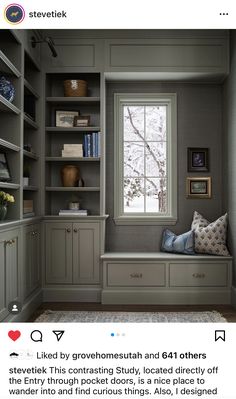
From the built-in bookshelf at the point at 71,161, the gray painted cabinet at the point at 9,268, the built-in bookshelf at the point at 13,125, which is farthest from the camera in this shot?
the built-in bookshelf at the point at 71,161

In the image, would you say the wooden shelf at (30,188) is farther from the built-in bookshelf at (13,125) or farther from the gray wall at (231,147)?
the gray wall at (231,147)

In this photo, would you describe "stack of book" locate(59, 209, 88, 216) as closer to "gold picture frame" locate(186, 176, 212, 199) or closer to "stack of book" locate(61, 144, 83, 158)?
"stack of book" locate(61, 144, 83, 158)

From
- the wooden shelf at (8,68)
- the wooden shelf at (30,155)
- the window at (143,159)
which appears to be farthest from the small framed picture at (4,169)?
the window at (143,159)

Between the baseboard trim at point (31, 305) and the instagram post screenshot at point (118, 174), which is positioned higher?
the instagram post screenshot at point (118, 174)

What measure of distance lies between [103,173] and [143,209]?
52cm

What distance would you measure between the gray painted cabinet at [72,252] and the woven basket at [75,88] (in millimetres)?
995

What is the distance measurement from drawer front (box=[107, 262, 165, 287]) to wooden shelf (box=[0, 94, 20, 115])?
4.19ft

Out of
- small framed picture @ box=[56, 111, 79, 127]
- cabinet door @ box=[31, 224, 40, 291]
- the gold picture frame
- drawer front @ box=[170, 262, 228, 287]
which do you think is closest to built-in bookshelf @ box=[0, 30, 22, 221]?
cabinet door @ box=[31, 224, 40, 291]

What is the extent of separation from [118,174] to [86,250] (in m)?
0.71

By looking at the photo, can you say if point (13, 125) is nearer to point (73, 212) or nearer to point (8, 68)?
point (8, 68)

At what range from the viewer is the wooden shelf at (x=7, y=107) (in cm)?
209

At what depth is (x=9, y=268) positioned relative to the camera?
2170 millimetres
